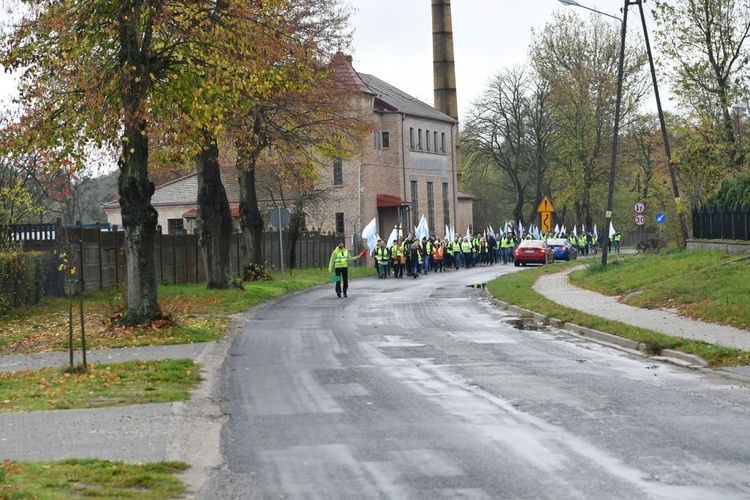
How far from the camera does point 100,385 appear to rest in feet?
47.7

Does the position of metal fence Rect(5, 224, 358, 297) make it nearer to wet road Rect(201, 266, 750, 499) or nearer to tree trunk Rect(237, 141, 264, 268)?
tree trunk Rect(237, 141, 264, 268)

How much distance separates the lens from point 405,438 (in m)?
10.0

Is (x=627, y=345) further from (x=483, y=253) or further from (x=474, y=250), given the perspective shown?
(x=483, y=253)

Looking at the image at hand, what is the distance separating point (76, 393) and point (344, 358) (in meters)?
5.02

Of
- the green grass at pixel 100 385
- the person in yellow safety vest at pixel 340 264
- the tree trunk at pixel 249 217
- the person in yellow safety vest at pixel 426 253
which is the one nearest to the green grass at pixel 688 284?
the person in yellow safety vest at pixel 340 264

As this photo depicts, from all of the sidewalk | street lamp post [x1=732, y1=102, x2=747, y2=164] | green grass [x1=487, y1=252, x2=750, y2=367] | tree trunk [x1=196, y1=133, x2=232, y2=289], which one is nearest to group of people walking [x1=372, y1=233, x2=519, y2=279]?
green grass [x1=487, y1=252, x2=750, y2=367]

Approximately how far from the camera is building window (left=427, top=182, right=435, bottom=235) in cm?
8786

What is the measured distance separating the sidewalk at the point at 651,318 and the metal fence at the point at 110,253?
10.7 meters

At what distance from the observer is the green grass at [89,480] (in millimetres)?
7793

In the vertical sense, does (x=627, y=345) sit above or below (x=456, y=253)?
below

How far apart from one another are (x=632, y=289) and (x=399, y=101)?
56853 mm

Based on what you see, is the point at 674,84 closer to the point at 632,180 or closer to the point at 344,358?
the point at 344,358

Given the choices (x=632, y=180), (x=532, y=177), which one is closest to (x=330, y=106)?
(x=532, y=177)

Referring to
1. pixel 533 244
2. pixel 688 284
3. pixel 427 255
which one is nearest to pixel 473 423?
pixel 688 284
